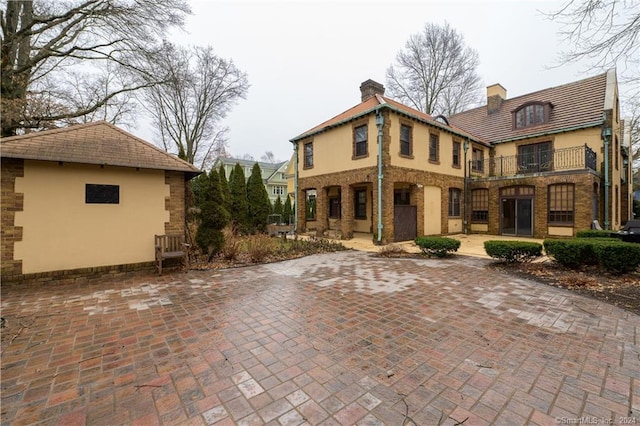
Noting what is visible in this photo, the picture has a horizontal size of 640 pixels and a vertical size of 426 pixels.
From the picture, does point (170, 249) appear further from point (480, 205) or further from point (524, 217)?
point (524, 217)

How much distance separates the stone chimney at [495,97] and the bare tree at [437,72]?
3.41 m

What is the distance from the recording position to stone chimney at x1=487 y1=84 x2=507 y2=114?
18.9m

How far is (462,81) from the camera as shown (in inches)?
863

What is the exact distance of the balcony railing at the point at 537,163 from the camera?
13016 mm

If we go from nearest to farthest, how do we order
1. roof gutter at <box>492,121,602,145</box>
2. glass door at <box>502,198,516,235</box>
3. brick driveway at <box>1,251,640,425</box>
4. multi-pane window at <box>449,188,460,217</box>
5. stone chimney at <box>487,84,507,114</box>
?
brick driveway at <box>1,251,640,425</box> → roof gutter at <box>492,121,602,145</box> → glass door at <box>502,198,516,235</box> → multi-pane window at <box>449,188,460,217</box> → stone chimney at <box>487,84,507,114</box>

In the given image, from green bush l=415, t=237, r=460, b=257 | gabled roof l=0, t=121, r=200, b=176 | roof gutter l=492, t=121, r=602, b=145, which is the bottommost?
green bush l=415, t=237, r=460, b=257

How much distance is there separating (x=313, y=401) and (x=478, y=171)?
18451 mm

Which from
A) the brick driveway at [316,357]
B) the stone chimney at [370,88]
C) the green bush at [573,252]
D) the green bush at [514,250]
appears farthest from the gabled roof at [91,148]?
the stone chimney at [370,88]

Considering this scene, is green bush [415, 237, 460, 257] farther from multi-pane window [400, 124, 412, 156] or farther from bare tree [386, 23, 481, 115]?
bare tree [386, 23, 481, 115]

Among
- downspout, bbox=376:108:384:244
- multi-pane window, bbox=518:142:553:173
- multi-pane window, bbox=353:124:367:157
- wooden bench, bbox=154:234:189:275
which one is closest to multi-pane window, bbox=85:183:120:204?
wooden bench, bbox=154:234:189:275

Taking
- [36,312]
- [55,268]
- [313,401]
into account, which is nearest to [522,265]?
[313,401]

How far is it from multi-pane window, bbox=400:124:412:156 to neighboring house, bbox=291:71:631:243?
0.05m

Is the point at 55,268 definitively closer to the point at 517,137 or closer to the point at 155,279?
the point at 155,279

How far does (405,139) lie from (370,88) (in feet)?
17.1
